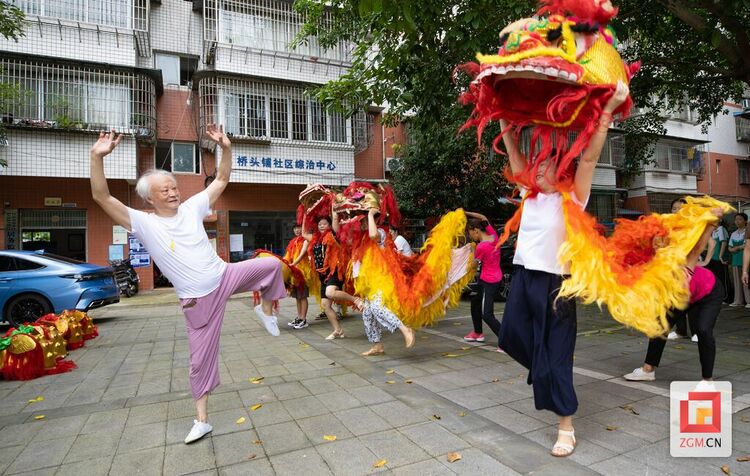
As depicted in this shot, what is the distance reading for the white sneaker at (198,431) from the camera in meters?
3.05

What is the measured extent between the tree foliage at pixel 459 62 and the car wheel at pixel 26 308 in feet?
20.5

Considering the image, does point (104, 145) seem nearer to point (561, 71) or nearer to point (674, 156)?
point (561, 71)

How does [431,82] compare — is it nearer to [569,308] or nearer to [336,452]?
[569,308]

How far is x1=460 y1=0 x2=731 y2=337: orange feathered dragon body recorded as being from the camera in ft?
8.23

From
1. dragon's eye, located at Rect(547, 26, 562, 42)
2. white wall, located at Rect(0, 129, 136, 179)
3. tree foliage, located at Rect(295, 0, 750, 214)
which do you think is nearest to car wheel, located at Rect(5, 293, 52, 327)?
white wall, located at Rect(0, 129, 136, 179)

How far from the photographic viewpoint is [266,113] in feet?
49.9

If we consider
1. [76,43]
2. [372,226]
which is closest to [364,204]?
[372,226]

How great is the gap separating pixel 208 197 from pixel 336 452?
80.2 inches

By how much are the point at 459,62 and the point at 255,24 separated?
11334 mm

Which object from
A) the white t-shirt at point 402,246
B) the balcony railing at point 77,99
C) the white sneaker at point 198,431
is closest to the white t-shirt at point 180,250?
the white sneaker at point 198,431

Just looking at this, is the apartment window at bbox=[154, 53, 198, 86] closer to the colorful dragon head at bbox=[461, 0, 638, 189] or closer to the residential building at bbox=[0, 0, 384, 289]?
the residential building at bbox=[0, 0, 384, 289]

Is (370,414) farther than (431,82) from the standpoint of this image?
No

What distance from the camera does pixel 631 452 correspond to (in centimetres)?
272

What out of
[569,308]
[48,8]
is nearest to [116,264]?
[48,8]
